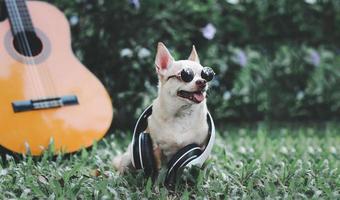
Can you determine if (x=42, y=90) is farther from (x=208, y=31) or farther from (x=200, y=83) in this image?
(x=208, y=31)

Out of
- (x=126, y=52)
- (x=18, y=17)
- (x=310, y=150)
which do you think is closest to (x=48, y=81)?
(x=18, y=17)

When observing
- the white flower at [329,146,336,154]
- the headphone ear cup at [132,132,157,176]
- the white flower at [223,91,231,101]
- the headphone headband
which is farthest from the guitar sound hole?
the white flower at [329,146,336,154]

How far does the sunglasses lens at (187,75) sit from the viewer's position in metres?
3.14

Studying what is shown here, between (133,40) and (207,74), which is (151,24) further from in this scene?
(207,74)

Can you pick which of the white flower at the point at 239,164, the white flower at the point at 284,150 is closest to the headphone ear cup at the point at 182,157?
the white flower at the point at 239,164

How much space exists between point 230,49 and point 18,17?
212cm

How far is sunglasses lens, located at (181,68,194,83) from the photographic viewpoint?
3.14 meters

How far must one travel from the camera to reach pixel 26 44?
4277mm

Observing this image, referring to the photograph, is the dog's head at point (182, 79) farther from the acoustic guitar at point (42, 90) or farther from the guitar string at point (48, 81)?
the guitar string at point (48, 81)

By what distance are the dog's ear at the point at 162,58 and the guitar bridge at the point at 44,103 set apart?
1047 mm

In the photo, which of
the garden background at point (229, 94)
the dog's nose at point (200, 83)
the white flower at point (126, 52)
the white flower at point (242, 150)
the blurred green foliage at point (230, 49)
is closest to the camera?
the dog's nose at point (200, 83)

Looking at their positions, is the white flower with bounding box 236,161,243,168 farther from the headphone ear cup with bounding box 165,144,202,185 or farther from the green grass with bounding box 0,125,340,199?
the headphone ear cup with bounding box 165,144,202,185

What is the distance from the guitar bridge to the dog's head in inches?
40.7

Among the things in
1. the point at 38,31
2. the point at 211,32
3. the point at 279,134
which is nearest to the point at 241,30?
the point at 211,32
